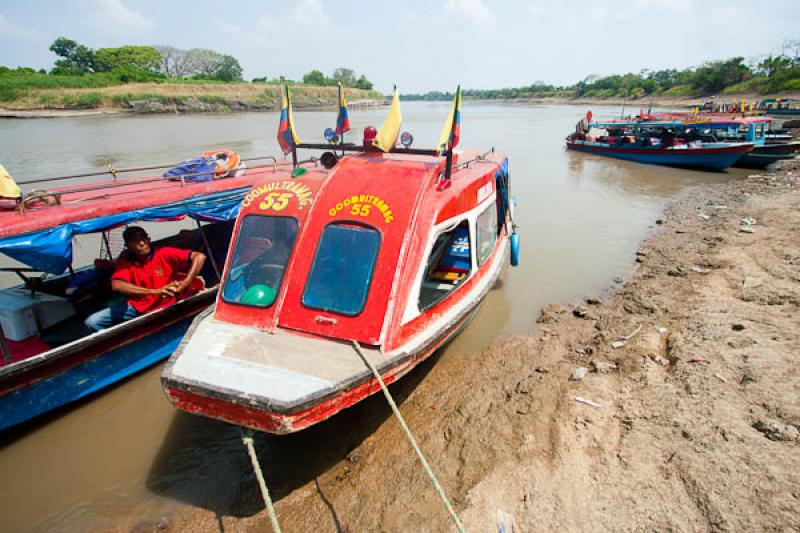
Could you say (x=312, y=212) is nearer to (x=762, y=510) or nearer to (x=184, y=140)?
(x=762, y=510)

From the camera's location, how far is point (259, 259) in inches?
180

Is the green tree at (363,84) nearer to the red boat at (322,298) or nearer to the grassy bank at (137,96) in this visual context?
the grassy bank at (137,96)

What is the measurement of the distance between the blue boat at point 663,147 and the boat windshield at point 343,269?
1991 cm

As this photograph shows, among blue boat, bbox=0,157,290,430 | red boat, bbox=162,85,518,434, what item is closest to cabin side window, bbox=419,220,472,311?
red boat, bbox=162,85,518,434

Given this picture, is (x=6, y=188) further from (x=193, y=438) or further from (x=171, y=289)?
(x=193, y=438)

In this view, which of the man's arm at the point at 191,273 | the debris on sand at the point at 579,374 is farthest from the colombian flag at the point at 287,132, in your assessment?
the debris on sand at the point at 579,374

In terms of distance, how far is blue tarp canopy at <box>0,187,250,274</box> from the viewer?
4.21 m

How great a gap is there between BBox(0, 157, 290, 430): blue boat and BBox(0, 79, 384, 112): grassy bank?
52.2 m

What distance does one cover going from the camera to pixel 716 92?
5644cm

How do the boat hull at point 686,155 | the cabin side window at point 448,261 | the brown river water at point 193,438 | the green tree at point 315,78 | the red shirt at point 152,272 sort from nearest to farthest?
the brown river water at point 193,438
the red shirt at point 152,272
the cabin side window at point 448,261
the boat hull at point 686,155
the green tree at point 315,78

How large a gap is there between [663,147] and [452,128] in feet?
64.1

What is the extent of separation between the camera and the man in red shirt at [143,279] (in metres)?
5.05

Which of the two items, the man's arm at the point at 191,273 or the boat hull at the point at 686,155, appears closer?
the man's arm at the point at 191,273

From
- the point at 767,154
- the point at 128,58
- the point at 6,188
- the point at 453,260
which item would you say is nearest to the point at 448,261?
the point at 453,260
